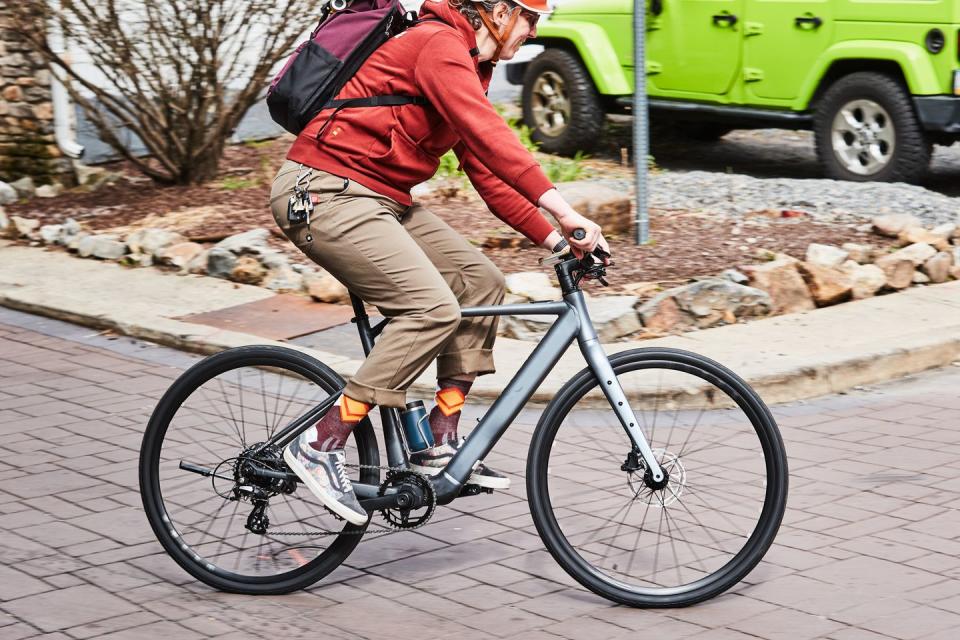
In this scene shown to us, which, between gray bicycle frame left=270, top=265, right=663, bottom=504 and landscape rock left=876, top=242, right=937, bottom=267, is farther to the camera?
landscape rock left=876, top=242, right=937, bottom=267

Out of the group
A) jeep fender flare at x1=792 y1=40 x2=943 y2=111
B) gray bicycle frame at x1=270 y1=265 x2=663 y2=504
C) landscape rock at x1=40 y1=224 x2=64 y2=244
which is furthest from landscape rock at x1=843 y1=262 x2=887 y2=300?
landscape rock at x1=40 y1=224 x2=64 y2=244

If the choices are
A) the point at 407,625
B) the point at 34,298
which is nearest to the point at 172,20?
the point at 34,298

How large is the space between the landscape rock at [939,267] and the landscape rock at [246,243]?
3.85 meters

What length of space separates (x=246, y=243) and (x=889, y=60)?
4706 millimetres

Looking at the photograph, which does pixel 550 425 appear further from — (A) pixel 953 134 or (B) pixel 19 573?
(A) pixel 953 134

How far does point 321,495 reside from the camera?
13.9 ft

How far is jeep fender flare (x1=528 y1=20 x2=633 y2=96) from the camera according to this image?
11.6 m

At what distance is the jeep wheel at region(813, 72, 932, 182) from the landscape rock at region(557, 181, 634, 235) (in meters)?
2.40

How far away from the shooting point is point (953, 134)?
9.99 metres

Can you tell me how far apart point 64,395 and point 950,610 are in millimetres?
4238

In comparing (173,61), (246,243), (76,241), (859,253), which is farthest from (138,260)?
(859,253)

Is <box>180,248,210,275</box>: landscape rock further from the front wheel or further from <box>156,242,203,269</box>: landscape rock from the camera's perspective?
the front wheel

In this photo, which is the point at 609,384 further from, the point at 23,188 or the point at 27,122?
the point at 27,122

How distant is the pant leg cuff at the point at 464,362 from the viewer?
4422 mm
